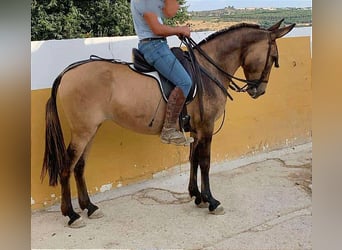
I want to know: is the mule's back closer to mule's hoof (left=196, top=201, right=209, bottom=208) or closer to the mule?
the mule

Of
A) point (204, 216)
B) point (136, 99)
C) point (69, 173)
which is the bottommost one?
point (204, 216)

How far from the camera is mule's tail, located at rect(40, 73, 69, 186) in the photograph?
2756mm

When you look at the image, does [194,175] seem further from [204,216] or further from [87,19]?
[87,19]

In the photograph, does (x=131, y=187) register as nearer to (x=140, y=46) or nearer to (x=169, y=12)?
(x=140, y=46)

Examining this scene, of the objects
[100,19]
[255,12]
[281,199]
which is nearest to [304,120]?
[281,199]

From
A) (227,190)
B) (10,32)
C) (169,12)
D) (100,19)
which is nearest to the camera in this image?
(10,32)

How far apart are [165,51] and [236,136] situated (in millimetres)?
1169

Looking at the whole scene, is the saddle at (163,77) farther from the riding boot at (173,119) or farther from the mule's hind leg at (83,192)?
the mule's hind leg at (83,192)

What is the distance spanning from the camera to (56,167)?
9.19 ft

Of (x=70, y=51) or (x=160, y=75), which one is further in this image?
(x=70, y=51)

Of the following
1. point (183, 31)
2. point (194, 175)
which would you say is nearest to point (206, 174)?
point (194, 175)

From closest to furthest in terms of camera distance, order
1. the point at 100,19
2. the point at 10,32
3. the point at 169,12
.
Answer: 1. the point at 10,32
2. the point at 169,12
3. the point at 100,19

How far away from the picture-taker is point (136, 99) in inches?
110

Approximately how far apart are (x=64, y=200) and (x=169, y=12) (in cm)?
135
